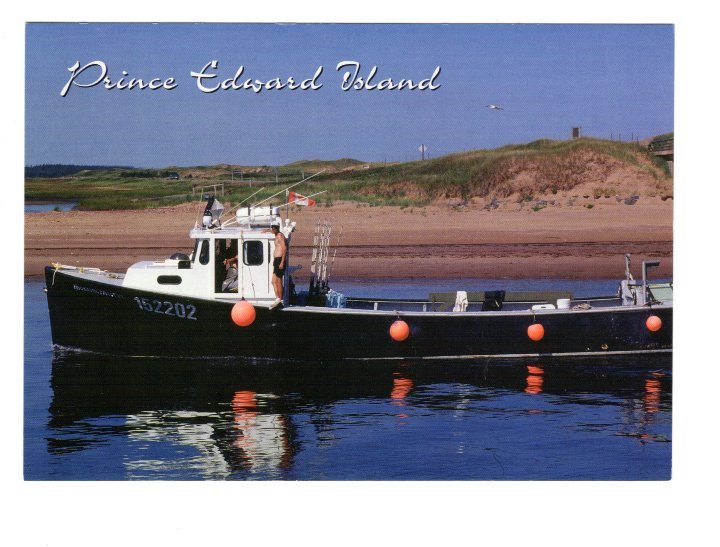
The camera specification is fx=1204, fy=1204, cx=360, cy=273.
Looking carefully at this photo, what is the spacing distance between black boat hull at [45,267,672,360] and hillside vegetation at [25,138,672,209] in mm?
12501

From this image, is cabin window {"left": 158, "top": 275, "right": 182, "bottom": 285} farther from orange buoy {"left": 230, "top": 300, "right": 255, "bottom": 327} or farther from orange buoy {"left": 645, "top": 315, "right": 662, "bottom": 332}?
orange buoy {"left": 645, "top": 315, "right": 662, "bottom": 332}

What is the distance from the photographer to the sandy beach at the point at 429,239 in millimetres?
28844

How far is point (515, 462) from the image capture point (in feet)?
46.1

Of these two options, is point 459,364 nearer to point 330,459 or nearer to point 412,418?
point 412,418

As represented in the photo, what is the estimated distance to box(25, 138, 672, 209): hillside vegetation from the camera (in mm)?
32438

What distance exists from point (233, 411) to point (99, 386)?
2.56 m

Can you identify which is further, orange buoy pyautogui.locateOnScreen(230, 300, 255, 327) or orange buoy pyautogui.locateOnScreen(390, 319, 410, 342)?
orange buoy pyautogui.locateOnScreen(390, 319, 410, 342)

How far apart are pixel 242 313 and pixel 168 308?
48.3 inches

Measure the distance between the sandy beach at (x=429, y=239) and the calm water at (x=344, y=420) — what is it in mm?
9775

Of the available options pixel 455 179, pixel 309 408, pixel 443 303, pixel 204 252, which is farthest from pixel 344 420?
pixel 455 179

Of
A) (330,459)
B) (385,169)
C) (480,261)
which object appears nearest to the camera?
(330,459)

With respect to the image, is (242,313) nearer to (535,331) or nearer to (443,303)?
(443,303)

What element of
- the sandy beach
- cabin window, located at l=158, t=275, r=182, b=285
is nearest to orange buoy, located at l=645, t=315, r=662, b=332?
cabin window, located at l=158, t=275, r=182, b=285
